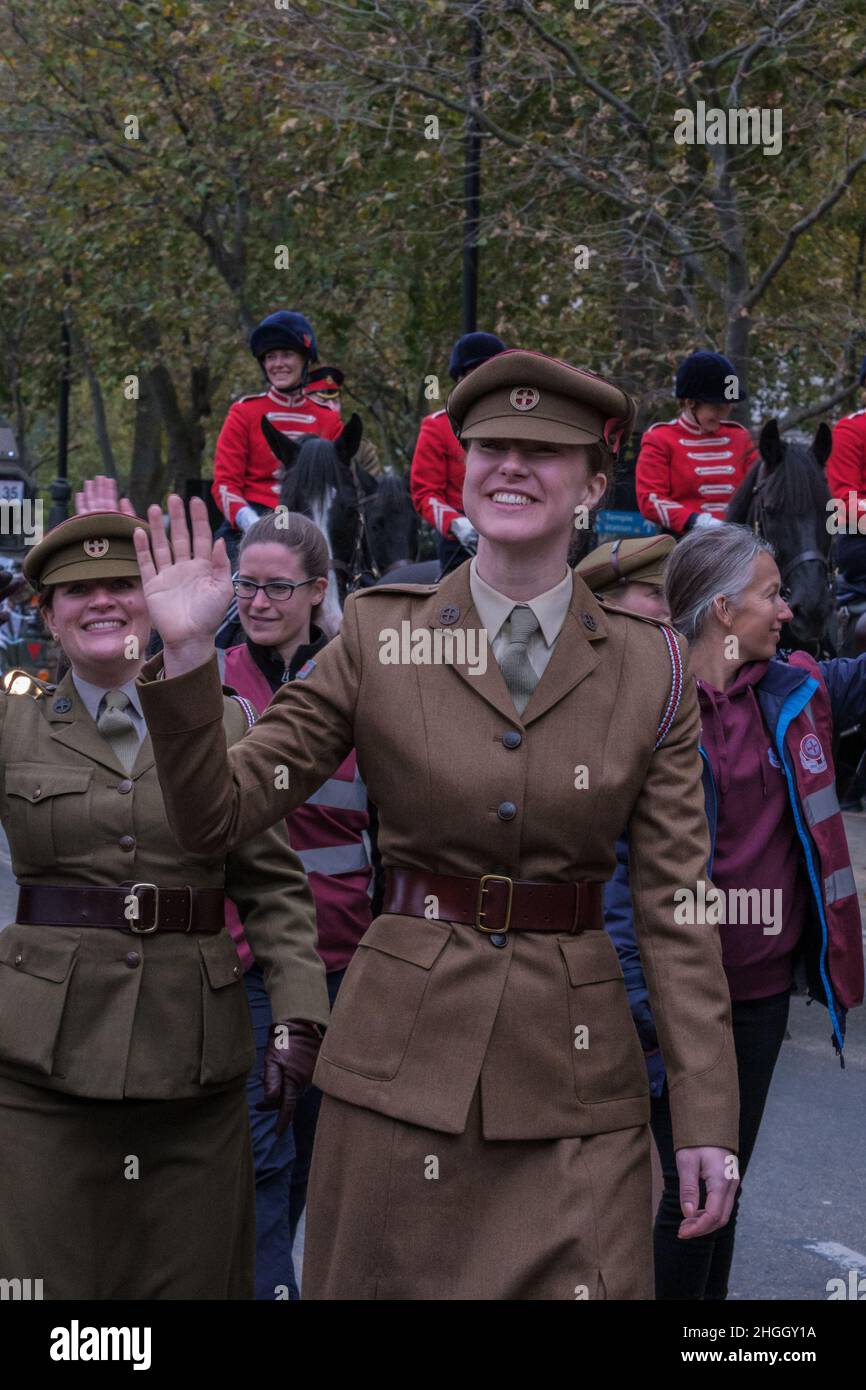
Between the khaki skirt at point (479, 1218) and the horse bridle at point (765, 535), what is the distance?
5537mm

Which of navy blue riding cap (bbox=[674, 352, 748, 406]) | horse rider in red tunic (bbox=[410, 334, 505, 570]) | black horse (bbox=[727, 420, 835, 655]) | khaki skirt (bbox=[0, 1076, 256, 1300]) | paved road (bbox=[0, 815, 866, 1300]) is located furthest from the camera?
horse rider in red tunic (bbox=[410, 334, 505, 570])

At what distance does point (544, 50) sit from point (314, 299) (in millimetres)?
8049

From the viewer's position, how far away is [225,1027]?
12.1 ft

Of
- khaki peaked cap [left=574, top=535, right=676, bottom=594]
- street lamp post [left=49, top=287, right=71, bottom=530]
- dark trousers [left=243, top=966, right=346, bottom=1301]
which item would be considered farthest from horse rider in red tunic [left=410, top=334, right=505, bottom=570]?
street lamp post [left=49, top=287, right=71, bottom=530]

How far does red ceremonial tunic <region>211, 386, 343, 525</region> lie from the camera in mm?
9836

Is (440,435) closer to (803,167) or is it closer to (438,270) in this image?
(803,167)

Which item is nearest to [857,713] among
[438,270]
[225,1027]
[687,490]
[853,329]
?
[225,1027]

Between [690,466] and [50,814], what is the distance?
701 cm

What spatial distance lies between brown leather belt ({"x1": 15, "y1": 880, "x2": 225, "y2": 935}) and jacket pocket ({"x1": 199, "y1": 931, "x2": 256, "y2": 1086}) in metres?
0.05

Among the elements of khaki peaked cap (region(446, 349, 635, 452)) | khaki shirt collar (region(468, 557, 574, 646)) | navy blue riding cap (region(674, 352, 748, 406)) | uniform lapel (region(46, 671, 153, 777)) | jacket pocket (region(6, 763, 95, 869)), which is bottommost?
jacket pocket (region(6, 763, 95, 869))

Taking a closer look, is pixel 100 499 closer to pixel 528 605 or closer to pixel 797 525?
pixel 528 605

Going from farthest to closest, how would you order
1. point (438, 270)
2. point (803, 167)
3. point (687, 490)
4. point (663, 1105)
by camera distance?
point (438, 270)
point (803, 167)
point (687, 490)
point (663, 1105)

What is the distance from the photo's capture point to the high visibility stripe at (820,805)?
167 inches

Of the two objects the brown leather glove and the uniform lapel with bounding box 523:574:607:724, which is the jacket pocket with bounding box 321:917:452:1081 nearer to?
the uniform lapel with bounding box 523:574:607:724
